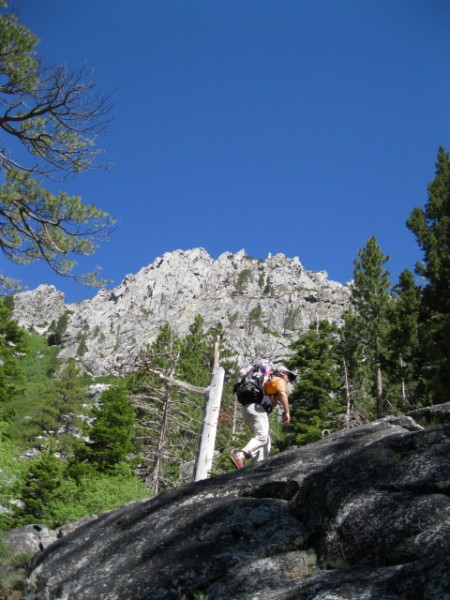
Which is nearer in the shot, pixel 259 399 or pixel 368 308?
pixel 259 399

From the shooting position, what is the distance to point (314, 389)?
2778 centimetres

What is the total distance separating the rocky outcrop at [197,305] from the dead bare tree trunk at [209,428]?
94784 millimetres

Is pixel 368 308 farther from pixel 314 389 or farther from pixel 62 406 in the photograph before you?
pixel 62 406

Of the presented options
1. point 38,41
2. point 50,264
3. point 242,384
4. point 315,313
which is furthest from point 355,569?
point 315,313

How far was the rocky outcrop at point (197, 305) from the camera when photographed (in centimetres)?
12106

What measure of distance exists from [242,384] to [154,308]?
128849mm

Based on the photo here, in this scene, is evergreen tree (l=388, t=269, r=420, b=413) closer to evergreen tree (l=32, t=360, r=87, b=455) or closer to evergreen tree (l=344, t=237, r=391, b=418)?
evergreen tree (l=344, t=237, r=391, b=418)

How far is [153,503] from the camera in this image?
656cm

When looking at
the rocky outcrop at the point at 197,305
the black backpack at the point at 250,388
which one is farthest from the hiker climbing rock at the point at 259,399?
the rocky outcrop at the point at 197,305

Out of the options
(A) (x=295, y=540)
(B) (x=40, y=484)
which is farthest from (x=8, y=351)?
(A) (x=295, y=540)

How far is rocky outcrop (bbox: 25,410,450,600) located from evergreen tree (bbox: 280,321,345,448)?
20166 millimetres

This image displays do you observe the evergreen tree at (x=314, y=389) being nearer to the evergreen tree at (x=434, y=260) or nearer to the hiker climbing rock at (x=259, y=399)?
the evergreen tree at (x=434, y=260)

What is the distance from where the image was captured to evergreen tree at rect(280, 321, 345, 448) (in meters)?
26.1

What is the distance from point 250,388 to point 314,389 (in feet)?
68.9
